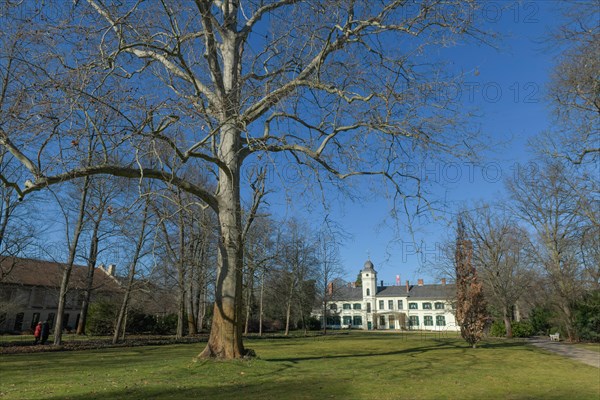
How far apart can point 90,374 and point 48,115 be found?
6321mm

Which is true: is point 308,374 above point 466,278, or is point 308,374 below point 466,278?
below

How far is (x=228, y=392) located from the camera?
784cm

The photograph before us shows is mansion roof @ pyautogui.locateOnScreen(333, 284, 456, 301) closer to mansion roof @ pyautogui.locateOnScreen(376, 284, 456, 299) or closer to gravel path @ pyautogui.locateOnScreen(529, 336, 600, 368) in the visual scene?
mansion roof @ pyautogui.locateOnScreen(376, 284, 456, 299)

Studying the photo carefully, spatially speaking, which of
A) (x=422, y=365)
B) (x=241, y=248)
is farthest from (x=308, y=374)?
(x=422, y=365)

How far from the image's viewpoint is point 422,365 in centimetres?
1325

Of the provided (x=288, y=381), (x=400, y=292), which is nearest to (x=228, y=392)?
(x=288, y=381)

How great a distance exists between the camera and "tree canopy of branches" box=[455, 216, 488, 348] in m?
23.1

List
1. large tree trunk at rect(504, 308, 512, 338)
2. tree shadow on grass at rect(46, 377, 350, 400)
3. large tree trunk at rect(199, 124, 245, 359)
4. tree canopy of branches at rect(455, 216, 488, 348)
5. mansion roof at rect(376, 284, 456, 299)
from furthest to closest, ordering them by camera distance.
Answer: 1. mansion roof at rect(376, 284, 456, 299)
2. large tree trunk at rect(504, 308, 512, 338)
3. tree canopy of branches at rect(455, 216, 488, 348)
4. large tree trunk at rect(199, 124, 245, 359)
5. tree shadow on grass at rect(46, 377, 350, 400)

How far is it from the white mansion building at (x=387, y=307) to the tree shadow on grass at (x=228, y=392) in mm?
64977

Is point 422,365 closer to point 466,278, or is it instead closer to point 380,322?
point 466,278

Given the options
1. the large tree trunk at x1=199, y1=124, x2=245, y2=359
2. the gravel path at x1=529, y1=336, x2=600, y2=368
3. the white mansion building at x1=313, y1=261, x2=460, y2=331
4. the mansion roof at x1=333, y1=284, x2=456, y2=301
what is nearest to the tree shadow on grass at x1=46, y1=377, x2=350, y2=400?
the large tree trunk at x1=199, y1=124, x2=245, y2=359

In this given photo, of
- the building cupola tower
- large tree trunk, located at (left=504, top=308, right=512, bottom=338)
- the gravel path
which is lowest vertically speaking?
the gravel path

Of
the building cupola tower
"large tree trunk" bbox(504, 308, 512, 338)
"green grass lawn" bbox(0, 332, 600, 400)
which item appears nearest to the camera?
"green grass lawn" bbox(0, 332, 600, 400)

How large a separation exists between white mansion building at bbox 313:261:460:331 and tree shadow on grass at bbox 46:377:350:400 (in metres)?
65.0
